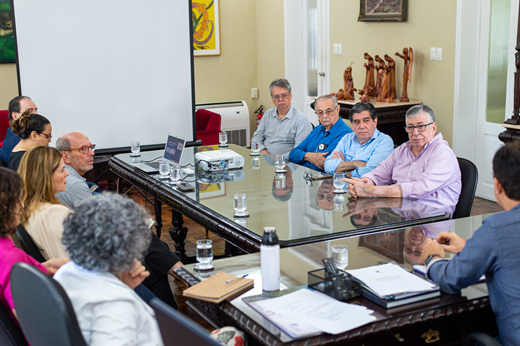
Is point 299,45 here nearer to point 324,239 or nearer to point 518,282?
point 324,239

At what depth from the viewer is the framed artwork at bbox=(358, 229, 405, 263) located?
192 centimetres

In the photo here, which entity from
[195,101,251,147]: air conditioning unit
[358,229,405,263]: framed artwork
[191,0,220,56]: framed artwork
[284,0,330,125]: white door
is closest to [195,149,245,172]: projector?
[358,229,405,263]: framed artwork

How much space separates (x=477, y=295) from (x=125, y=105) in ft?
13.4

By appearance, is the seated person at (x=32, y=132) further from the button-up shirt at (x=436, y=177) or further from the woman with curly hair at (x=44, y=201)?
the button-up shirt at (x=436, y=177)

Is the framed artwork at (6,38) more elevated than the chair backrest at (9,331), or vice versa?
the framed artwork at (6,38)

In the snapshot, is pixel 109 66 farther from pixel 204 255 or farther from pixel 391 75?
pixel 204 255

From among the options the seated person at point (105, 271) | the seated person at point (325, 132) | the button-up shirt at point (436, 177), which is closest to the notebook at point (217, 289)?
the seated person at point (105, 271)

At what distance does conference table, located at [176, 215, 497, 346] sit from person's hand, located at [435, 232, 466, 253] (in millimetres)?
34

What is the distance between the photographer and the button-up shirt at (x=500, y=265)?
146 cm

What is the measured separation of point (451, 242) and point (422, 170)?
1.02 meters

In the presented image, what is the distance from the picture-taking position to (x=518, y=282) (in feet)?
4.80

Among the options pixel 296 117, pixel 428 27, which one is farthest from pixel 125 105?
pixel 428 27

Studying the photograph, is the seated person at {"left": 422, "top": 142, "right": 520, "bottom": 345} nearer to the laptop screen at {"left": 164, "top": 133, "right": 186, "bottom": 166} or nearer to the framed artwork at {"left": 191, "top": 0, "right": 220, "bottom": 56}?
the laptop screen at {"left": 164, "top": 133, "right": 186, "bottom": 166}

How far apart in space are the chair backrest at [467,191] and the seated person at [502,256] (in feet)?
3.86
